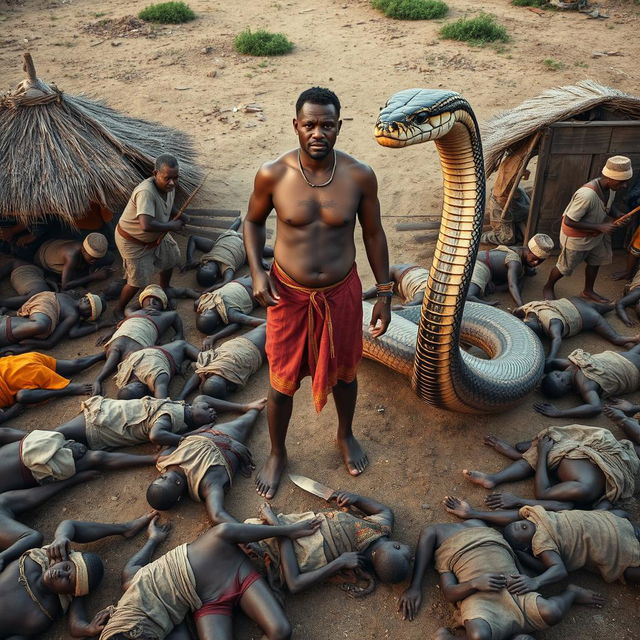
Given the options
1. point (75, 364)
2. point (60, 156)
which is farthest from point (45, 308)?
point (60, 156)

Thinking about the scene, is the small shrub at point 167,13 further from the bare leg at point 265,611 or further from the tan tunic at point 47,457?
the bare leg at point 265,611

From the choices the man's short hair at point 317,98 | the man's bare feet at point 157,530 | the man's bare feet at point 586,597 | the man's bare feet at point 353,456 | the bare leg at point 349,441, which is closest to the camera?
the man's short hair at point 317,98

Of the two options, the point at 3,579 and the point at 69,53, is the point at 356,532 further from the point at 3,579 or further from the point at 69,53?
the point at 69,53

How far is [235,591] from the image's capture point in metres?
2.92

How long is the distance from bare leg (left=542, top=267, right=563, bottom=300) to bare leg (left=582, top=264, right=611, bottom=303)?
0.72 ft

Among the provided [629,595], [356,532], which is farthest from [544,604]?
[356,532]

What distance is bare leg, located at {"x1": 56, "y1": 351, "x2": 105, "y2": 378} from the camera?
454cm

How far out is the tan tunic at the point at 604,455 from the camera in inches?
132

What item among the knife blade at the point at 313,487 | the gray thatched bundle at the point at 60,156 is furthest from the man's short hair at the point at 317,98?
the gray thatched bundle at the point at 60,156

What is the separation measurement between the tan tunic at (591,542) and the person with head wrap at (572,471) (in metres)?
0.22

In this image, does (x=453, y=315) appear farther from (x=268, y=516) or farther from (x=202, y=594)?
(x=202, y=594)

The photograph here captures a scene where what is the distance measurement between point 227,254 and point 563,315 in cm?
279

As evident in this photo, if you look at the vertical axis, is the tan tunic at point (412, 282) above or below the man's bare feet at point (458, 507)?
above

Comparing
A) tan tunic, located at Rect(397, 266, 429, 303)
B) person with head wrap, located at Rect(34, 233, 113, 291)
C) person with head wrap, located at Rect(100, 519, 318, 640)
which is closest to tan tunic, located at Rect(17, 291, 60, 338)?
person with head wrap, located at Rect(34, 233, 113, 291)
